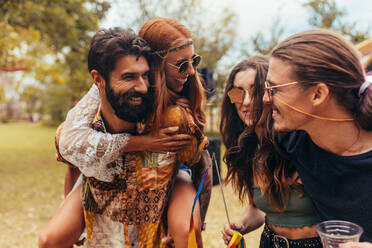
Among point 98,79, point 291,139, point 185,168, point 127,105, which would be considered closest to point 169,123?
point 127,105

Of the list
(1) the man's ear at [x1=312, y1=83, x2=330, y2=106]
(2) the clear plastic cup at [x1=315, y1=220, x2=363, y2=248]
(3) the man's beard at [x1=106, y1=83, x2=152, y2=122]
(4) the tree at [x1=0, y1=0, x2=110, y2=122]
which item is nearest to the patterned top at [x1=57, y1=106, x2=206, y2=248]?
(3) the man's beard at [x1=106, y1=83, x2=152, y2=122]

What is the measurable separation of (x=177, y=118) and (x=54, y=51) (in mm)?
9331

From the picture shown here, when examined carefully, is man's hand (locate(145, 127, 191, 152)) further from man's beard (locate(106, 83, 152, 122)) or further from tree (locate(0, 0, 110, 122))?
tree (locate(0, 0, 110, 122))

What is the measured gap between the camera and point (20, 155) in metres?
15.0

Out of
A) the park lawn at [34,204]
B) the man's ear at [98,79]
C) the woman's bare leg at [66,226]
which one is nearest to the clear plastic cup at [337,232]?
the park lawn at [34,204]

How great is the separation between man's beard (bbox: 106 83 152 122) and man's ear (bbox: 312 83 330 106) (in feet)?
Result: 3.44

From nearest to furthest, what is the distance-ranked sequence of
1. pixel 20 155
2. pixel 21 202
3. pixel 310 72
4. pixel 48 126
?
1. pixel 310 72
2. pixel 21 202
3. pixel 20 155
4. pixel 48 126

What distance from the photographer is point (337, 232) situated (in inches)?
61.4

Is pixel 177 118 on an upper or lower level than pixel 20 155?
upper

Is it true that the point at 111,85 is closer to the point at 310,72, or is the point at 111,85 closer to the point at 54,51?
the point at 310,72

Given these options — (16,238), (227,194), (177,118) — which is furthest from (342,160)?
(227,194)

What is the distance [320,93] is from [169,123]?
3.37 feet

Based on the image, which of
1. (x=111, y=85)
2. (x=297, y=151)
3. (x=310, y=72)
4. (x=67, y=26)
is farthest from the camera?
(x=67, y=26)

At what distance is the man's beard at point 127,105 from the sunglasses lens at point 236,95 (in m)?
0.69
